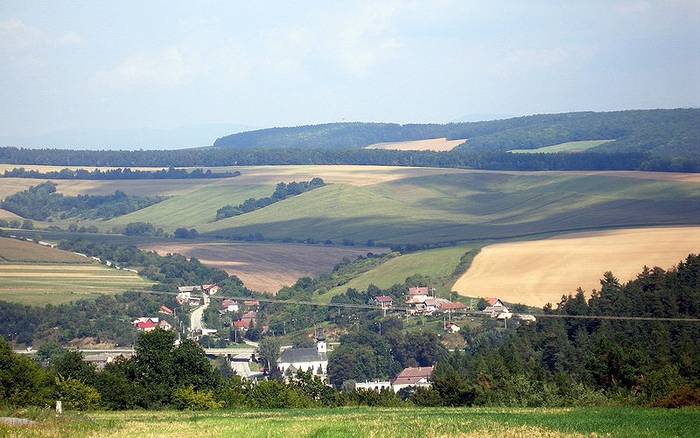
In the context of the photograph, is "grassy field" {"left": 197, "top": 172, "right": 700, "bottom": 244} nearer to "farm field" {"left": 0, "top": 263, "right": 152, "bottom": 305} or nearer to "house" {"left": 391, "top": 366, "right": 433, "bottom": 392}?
"farm field" {"left": 0, "top": 263, "right": 152, "bottom": 305}

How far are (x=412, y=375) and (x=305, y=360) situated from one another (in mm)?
9718

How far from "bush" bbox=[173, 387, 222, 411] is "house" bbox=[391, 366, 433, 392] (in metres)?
30.9

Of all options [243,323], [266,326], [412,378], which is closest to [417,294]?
[266,326]

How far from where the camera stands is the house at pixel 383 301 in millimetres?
110631

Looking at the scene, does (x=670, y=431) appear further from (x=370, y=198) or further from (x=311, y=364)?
(x=370, y=198)

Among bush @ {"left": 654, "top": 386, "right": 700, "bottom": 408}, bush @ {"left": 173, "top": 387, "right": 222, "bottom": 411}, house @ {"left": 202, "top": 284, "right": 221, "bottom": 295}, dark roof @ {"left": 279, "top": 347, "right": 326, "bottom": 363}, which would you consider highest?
bush @ {"left": 654, "top": 386, "right": 700, "bottom": 408}

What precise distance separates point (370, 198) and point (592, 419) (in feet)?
503

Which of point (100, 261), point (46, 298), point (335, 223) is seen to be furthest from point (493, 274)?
point (335, 223)

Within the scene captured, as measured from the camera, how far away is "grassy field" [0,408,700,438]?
33625 millimetres

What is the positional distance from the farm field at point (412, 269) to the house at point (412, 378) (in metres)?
24.1

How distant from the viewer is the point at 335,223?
17175 cm

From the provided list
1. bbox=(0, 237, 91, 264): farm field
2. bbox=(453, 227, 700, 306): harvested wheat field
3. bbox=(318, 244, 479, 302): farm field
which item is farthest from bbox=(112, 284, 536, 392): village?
bbox=(0, 237, 91, 264): farm field

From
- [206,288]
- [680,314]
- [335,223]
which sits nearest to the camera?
[680,314]

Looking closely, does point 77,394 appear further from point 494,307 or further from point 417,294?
point 417,294
